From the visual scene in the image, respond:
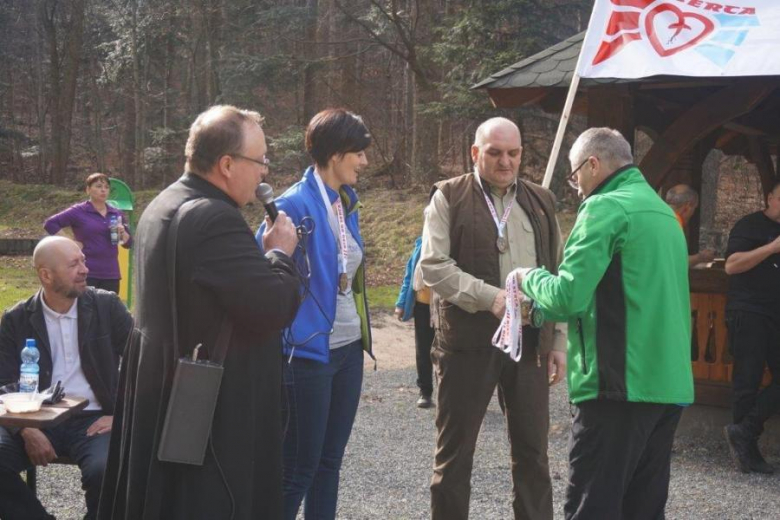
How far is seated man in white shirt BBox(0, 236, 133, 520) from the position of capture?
14.3 feet

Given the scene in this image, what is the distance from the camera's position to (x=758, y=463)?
20.7ft

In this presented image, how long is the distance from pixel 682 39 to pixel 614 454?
3164 mm

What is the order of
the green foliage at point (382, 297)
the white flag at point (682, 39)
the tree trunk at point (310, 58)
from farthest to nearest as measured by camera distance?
the tree trunk at point (310, 58), the green foliage at point (382, 297), the white flag at point (682, 39)

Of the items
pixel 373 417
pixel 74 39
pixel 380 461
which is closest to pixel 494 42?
pixel 373 417

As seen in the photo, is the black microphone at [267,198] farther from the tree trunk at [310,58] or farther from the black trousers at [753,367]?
the tree trunk at [310,58]

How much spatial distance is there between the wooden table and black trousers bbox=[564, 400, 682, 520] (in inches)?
81.0

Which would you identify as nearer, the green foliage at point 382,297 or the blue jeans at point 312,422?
the blue jeans at point 312,422

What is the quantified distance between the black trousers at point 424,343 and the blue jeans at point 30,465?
3.72 m

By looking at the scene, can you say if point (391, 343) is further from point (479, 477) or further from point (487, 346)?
point (487, 346)

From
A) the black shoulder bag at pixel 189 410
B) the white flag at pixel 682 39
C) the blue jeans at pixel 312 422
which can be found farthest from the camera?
the white flag at pixel 682 39

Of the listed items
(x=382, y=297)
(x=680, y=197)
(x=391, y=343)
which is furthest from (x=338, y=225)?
(x=382, y=297)

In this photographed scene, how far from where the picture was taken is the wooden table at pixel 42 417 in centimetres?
371

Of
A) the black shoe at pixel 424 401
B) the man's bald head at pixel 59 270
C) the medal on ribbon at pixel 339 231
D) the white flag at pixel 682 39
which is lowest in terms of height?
the black shoe at pixel 424 401

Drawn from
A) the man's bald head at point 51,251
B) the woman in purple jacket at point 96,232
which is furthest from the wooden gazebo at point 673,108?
the woman in purple jacket at point 96,232
